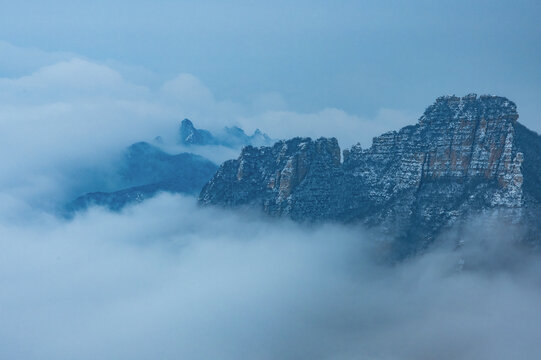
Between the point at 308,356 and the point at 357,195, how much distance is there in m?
59.2

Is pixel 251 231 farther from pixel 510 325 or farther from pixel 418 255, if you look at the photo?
pixel 510 325

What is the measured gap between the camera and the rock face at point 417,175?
530ft

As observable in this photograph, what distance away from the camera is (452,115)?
6742 inches

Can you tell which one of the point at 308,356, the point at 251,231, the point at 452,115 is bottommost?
the point at 308,356

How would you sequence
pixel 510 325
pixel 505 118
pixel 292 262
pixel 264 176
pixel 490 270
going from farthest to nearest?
pixel 264 176, pixel 292 262, pixel 505 118, pixel 490 270, pixel 510 325

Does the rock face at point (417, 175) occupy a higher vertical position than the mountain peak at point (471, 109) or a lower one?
lower

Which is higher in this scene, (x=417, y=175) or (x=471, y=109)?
(x=471, y=109)

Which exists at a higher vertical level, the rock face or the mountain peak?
the mountain peak

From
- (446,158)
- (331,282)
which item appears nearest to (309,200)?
(331,282)

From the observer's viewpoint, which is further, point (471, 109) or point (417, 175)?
point (417, 175)

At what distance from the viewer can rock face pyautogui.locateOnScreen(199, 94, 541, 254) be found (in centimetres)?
16150

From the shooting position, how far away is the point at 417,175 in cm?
17375

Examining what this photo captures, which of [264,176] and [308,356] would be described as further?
[264,176]

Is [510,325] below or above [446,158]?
below
